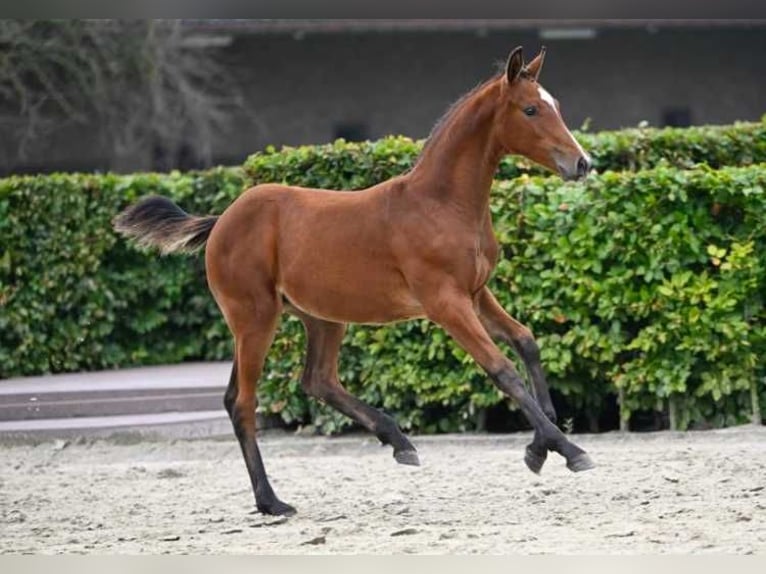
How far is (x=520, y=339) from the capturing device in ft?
23.7

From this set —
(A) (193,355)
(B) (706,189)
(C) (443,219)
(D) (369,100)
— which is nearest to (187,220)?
(C) (443,219)

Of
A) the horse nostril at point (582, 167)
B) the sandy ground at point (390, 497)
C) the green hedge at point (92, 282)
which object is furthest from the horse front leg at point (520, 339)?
the green hedge at point (92, 282)

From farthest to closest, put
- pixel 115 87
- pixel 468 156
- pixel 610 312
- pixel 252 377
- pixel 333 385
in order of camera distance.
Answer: pixel 115 87 < pixel 610 312 < pixel 333 385 < pixel 252 377 < pixel 468 156

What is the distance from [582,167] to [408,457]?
5.76ft

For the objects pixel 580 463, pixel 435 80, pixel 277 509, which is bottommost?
pixel 277 509

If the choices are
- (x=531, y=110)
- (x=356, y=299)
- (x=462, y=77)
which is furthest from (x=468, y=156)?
(x=462, y=77)

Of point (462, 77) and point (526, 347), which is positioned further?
point (462, 77)

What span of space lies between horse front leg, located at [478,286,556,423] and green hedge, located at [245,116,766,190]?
2.96 meters

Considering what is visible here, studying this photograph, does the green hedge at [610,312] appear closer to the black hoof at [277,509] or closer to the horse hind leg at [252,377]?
the horse hind leg at [252,377]

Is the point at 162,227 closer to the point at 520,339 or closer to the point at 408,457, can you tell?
the point at 408,457

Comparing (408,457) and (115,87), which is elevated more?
(115,87)

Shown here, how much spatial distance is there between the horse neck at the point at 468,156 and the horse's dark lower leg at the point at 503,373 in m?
0.51

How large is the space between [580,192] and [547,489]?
2.33m

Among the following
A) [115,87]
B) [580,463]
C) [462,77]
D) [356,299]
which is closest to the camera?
[580,463]
